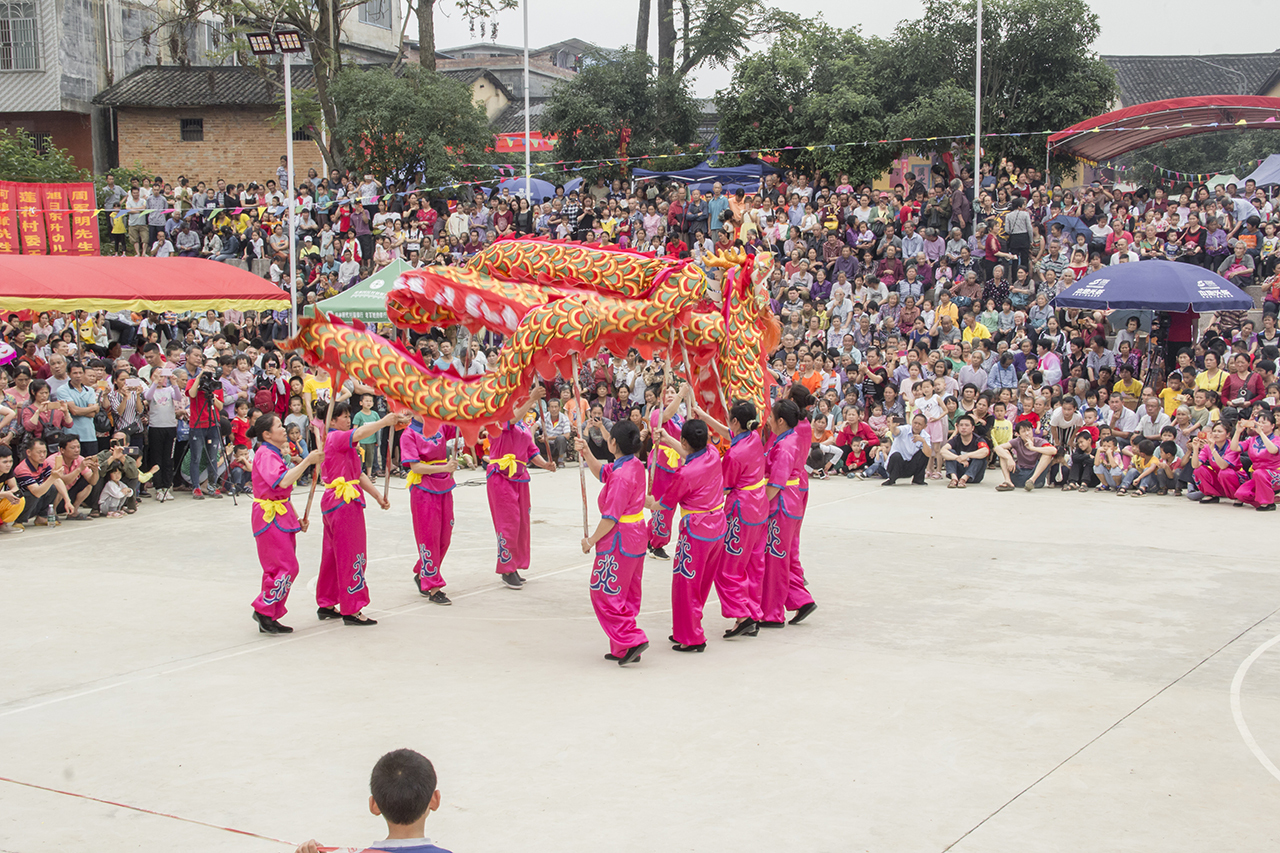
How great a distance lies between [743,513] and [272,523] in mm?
2722

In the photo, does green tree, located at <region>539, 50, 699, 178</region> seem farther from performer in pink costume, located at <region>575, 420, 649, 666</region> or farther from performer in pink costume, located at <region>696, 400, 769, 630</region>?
performer in pink costume, located at <region>575, 420, 649, 666</region>

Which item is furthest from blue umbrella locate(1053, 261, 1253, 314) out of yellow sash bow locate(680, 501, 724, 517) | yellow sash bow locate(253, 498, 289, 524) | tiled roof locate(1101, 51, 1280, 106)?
tiled roof locate(1101, 51, 1280, 106)

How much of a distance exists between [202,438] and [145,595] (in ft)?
14.5

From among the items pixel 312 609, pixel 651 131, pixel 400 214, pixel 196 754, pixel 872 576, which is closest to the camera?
pixel 196 754

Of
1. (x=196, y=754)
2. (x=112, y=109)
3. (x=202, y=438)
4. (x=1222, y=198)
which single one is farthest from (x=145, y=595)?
(x=112, y=109)

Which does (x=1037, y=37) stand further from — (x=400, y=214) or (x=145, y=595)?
(x=145, y=595)

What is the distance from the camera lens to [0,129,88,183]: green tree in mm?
21906

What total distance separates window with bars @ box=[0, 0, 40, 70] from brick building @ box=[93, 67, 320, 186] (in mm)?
1551

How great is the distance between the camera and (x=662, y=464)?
7.76 metres

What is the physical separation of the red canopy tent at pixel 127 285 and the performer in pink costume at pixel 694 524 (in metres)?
8.34

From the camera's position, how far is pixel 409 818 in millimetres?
2715

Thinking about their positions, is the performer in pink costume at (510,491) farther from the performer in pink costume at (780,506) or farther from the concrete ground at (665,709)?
the performer in pink costume at (780,506)

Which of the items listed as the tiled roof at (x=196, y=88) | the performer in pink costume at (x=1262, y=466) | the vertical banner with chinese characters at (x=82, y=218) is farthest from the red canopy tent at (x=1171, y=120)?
the tiled roof at (x=196, y=88)

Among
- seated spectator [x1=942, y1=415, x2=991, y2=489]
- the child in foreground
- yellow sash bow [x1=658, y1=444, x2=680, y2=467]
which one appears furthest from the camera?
seated spectator [x1=942, y1=415, x2=991, y2=489]
